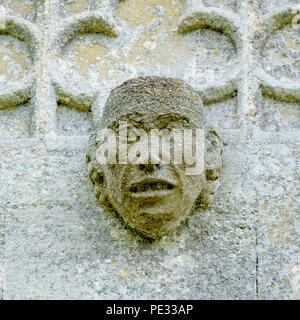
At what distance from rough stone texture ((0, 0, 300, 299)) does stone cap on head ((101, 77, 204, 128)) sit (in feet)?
0.75

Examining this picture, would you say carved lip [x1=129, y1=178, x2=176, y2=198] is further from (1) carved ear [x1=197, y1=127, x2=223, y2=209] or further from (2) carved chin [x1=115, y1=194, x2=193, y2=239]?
(1) carved ear [x1=197, y1=127, x2=223, y2=209]

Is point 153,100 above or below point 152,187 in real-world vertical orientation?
above

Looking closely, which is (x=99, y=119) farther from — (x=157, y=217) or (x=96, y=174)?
(x=157, y=217)

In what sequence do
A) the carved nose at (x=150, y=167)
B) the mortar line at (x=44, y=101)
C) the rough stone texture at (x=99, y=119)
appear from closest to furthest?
the carved nose at (x=150, y=167), the rough stone texture at (x=99, y=119), the mortar line at (x=44, y=101)

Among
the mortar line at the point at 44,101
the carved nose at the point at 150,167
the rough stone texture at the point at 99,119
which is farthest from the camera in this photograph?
the mortar line at the point at 44,101

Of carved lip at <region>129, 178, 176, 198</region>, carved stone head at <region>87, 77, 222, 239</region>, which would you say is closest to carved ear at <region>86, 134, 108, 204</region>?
carved stone head at <region>87, 77, 222, 239</region>

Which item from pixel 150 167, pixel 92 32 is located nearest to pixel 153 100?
pixel 150 167

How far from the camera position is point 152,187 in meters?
2.17

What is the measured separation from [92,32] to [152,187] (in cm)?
77

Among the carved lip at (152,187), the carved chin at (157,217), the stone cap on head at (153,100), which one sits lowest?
the carved chin at (157,217)

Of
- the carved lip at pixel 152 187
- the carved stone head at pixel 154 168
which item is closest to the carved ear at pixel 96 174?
the carved stone head at pixel 154 168

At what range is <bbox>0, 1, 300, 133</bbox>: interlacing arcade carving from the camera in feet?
8.35

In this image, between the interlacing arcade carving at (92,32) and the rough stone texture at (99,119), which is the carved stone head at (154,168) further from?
the interlacing arcade carving at (92,32)

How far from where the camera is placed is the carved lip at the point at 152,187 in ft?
7.06
